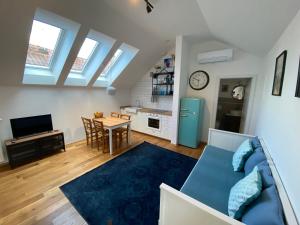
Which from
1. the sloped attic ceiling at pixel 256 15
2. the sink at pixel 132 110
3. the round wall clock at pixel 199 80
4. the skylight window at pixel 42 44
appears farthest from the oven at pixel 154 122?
the skylight window at pixel 42 44

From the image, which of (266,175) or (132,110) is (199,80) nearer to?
(132,110)

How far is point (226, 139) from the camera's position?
2.75m

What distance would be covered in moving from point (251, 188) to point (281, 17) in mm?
1722

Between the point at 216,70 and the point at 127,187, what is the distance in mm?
3431

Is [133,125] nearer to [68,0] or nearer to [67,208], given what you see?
[67,208]

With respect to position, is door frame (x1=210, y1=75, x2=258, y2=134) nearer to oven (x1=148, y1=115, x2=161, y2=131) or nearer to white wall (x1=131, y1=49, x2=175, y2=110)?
white wall (x1=131, y1=49, x2=175, y2=110)

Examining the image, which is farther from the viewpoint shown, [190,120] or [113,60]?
[113,60]

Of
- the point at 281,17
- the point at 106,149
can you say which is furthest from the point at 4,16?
the point at 281,17

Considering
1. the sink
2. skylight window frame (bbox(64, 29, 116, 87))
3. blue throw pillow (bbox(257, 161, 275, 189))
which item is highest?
skylight window frame (bbox(64, 29, 116, 87))

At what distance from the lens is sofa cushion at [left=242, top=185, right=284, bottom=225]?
90 cm

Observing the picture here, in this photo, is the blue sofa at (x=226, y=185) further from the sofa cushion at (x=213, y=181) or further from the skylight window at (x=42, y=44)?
the skylight window at (x=42, y=44)

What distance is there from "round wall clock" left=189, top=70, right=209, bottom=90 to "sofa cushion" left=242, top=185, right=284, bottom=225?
3104 millimetres

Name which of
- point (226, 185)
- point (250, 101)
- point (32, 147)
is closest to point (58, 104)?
point (32, 147)

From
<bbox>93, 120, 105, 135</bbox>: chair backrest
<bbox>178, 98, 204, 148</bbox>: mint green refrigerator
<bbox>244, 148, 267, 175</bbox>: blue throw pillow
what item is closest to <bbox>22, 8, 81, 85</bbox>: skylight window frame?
<bbox>93, 120, 105, 135</bbox>: chair backrest
